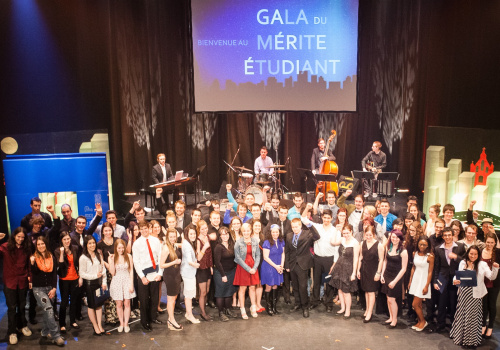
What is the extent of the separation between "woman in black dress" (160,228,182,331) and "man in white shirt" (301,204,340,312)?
1.83m

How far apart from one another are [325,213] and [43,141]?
5149 millimetres

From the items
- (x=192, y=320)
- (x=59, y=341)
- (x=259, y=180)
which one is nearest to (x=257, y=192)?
(x=259, y=180)

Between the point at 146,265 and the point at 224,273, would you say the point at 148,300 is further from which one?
the point at 224,273

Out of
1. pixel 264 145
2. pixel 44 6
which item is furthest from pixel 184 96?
pixel 44 6

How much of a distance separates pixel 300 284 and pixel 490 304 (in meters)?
2.37

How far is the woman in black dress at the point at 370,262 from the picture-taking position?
6465 millimetres

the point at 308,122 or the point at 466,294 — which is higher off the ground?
the point at 308,122

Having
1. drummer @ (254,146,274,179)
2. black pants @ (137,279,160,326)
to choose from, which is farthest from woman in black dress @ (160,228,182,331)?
drummer @ (254,146,274,179)

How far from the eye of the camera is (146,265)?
642cm

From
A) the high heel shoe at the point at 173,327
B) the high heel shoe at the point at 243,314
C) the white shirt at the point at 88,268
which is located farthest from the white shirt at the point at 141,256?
the high heel shoe at the point at 243,314

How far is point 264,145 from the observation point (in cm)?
1201

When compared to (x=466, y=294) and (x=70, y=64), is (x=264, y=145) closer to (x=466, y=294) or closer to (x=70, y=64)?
(x=70, y=64)

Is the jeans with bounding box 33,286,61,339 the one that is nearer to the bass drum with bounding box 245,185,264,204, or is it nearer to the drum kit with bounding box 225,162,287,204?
the bass drum with bounding box 245,185,264,204

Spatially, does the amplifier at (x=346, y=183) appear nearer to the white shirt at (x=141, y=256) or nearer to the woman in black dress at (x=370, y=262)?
the woman in black dress at (x=370, y=262)
